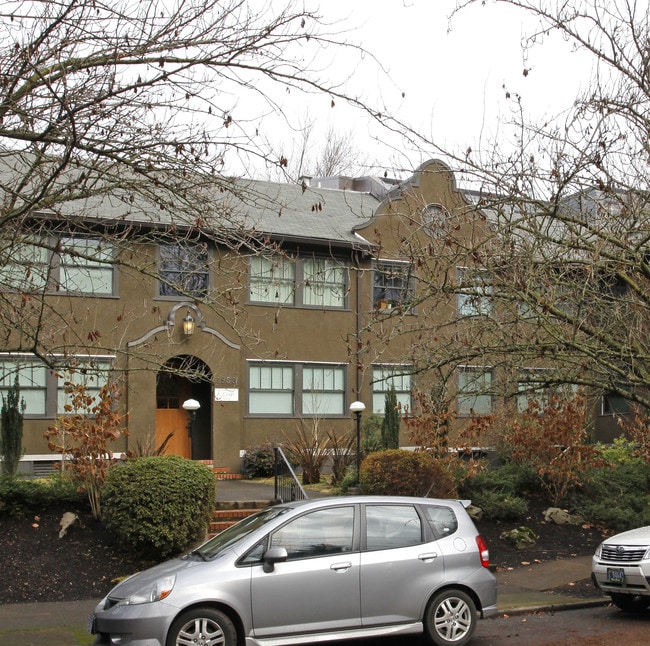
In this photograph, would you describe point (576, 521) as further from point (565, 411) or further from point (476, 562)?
point (476, 562)

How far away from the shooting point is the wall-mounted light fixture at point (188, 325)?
22.5 metres

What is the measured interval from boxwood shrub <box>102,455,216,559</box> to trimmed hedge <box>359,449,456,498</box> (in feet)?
10.1

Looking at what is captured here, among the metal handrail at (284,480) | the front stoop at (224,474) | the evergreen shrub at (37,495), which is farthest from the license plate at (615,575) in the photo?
the front stoop at (224,474)

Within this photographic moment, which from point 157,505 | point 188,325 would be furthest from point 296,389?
point 157,505

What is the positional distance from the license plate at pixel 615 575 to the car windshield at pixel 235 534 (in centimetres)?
416

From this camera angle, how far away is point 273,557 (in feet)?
28.2

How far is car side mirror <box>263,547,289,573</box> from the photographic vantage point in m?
8.60

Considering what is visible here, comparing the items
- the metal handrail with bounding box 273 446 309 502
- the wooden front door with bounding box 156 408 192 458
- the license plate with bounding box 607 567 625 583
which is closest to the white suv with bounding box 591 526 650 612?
the license plate with bounding box 607 567 625 583

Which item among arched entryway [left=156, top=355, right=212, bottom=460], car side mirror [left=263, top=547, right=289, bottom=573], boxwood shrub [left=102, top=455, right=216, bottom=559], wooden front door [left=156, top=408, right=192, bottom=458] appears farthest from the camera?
wooden front door [left=156, top=408, right=192, bottom=458]

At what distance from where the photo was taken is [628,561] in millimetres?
10812

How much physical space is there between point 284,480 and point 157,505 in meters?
5.18

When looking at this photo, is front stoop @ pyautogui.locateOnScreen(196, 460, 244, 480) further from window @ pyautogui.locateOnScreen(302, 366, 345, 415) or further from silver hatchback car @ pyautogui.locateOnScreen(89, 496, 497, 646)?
silver hatchback car @ pyautogui.locateOnScreen(89, 496, 497, 646)

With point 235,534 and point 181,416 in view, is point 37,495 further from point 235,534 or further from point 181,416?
point 181,416

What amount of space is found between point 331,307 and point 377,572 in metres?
16.4
